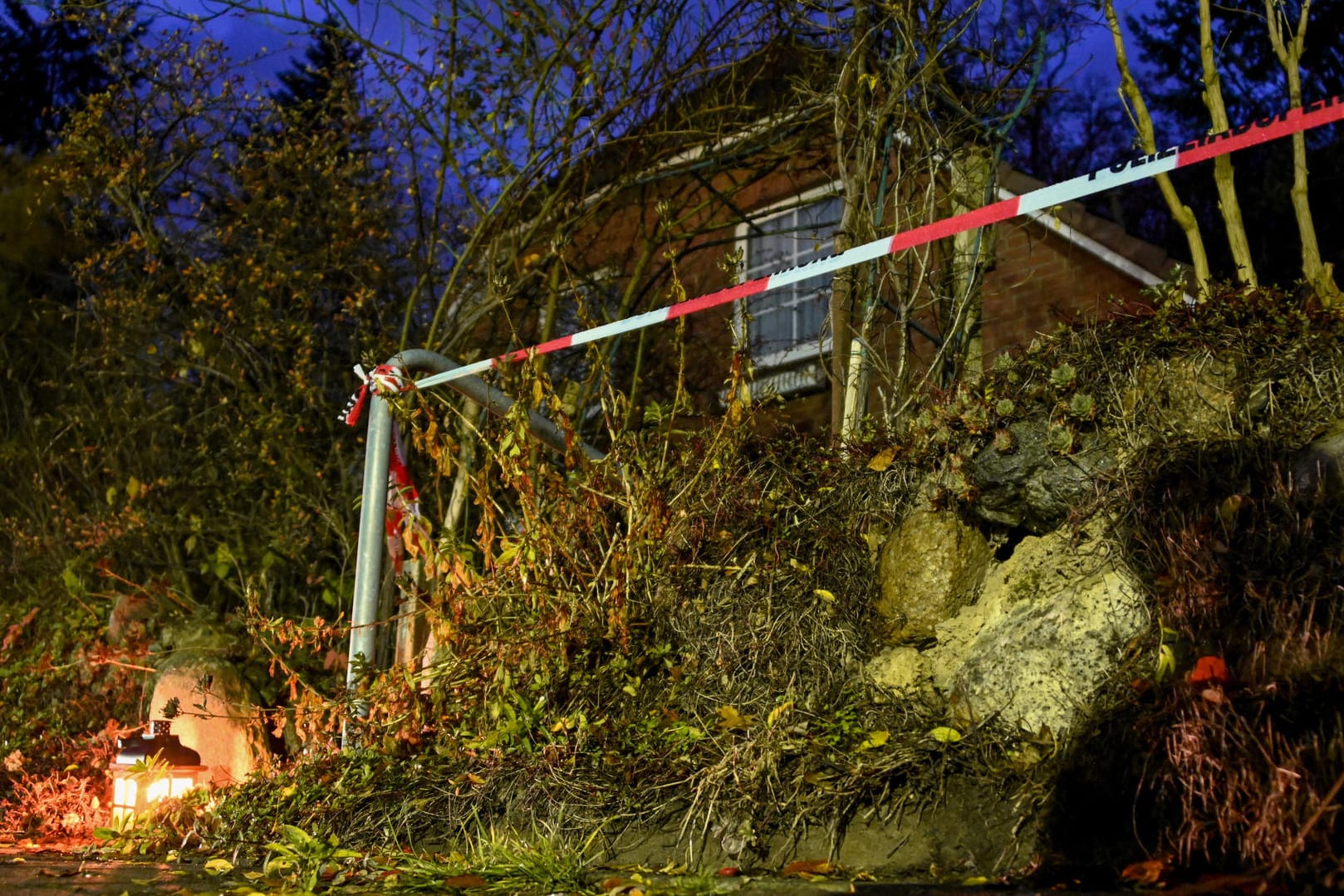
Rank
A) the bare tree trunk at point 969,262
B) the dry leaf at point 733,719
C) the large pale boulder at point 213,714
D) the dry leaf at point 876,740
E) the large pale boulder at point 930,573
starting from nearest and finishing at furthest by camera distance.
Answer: the dry leaf at point 876,740, the dry leaf at point 733,719, the large pale boulder at point 930,573, the bare tree trunk at point 969,262, the large pale boulder at point 213,714

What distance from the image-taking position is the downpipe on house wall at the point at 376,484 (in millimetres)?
5102

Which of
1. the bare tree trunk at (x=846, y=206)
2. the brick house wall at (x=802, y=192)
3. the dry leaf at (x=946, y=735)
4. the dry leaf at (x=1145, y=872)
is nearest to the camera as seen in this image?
the dry leaf at (x=1145, y=872)

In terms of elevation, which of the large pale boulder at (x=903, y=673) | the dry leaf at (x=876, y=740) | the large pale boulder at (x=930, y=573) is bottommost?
the dry leaf at (x=876, y=740)

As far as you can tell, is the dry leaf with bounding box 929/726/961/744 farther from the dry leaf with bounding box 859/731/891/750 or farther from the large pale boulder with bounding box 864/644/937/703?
the large pale boulder with bounding box 864/644/937/703

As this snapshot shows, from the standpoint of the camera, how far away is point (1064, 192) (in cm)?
373

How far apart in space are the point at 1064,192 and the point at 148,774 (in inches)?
180

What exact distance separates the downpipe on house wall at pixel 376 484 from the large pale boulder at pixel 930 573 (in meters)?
1.45

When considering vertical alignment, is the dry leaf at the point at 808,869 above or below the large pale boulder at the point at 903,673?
below

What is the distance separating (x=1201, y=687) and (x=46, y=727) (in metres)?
6.84

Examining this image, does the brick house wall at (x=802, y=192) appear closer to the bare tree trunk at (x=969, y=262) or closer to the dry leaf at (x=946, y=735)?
the bare tree trunk at (x=969, y=262)

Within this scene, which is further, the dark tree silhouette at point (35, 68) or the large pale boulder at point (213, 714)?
the dark tree silhouette at point (35, 68)

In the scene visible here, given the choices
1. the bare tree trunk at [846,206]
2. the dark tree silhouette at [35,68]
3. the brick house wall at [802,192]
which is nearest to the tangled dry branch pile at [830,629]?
the bare tree trunk at [846,206]

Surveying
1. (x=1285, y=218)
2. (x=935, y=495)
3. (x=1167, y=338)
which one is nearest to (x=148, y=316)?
(x=935, y=495)

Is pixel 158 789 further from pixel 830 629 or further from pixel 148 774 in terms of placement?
pixel 830 629
